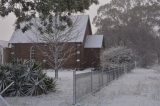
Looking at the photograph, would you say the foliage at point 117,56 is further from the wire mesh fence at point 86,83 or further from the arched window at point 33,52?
the wire mesh fence at point 86,83

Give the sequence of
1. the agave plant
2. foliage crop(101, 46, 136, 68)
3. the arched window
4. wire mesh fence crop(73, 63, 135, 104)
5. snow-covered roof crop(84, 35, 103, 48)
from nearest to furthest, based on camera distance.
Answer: wire mesh fence crop(73, 63, 135, 104) < the agave plant < snow-covered roof crop(84, 35, 103, 48) < the arched window < foliage crop(101, 46, 136, 68)

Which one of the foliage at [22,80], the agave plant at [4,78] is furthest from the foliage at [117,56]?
the agave plant at [4,78]

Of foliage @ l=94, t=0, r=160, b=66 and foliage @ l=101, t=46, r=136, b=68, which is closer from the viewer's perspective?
foliage @ l=101, t=46, r=136, b=68

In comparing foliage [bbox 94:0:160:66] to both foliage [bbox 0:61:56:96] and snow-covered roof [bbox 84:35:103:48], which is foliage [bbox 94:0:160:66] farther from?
foliage [bbox 0:61:56:96]

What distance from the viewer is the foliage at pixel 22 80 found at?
55.8 feet

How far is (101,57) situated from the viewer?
48875mm

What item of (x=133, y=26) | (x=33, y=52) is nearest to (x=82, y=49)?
(x=33, y=52)

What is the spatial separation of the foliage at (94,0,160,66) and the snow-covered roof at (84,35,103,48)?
797 inches

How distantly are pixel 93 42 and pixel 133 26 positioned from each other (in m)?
23.1

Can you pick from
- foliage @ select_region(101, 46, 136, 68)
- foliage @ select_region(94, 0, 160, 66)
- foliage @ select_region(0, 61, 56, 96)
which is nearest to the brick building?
foliage @ select_region(101, 46, 136, 68)

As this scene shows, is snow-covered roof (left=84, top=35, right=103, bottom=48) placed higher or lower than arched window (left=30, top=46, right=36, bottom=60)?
higher

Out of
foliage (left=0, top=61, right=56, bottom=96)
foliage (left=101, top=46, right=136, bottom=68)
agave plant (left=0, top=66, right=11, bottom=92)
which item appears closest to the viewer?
agave plant (left=0, top=66, right=11, bottom=92)

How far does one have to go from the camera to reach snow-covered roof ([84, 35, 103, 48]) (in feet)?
168

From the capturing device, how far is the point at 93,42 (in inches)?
2051
